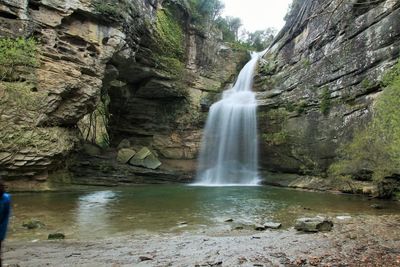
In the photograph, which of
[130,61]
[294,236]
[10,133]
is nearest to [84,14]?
[130,61]

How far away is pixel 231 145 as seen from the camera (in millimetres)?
28031

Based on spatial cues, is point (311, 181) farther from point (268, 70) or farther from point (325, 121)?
point (268, 70)

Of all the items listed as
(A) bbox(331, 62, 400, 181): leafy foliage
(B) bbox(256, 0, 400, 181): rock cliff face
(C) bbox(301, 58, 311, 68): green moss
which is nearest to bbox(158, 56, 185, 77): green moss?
(B) bbox(256, 0, 400, 181): rock cliff face

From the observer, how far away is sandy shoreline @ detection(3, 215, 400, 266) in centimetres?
607

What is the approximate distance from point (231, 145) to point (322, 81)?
851 cm

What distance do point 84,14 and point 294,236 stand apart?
18618 millimetres

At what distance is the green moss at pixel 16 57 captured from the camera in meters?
16.4

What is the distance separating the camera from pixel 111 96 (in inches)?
1232

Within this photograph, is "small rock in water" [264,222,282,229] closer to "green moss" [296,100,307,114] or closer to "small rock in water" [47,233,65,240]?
"small rock in water" [47,233,65,240]

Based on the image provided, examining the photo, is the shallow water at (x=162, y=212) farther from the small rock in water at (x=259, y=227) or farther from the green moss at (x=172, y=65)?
the green moss at (x=172, y=65)

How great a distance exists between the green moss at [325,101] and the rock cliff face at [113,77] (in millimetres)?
10807

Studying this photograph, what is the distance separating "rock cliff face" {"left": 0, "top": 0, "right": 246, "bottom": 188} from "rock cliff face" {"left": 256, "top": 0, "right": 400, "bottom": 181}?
21.0 ft

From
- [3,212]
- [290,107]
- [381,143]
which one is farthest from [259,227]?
[290,107]

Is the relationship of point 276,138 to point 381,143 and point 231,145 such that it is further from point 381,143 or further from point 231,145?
point 381,143
